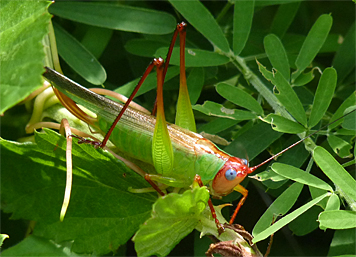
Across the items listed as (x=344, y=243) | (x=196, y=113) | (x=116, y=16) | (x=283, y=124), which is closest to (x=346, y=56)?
(x=283, y=124)

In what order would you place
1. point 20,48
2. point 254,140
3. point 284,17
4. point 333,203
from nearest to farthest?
point 20,48, point 333,203, point 254,140, point 284,17

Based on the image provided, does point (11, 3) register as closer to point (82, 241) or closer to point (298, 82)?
point (82, 241)

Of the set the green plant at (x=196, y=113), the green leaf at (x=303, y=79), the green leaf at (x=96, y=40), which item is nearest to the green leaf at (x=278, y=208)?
the green plant at (x=196, y=113)

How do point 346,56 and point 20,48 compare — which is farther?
point 346,56

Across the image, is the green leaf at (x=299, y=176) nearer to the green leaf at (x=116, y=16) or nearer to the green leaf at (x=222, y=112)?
the green leaf at (x=222, y=112)

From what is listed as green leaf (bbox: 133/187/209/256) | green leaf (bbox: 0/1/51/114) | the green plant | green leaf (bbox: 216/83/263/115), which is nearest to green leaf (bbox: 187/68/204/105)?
the green plant

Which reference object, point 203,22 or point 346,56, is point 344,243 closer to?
point 346,56
